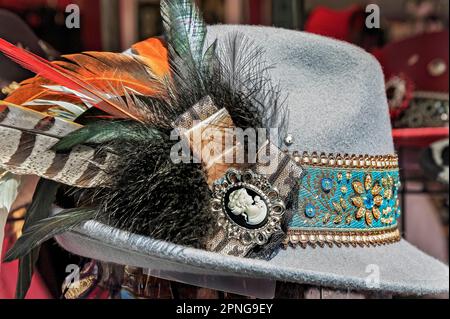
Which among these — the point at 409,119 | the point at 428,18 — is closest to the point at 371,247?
the point at 409,119

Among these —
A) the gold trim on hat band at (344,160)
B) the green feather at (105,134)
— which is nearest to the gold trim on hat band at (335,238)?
the gold trim on hat band at (344,160)

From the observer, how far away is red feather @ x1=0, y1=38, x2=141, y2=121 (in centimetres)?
109

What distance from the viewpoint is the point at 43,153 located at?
3.57ft

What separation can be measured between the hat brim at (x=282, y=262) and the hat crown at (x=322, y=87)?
200 millimetres

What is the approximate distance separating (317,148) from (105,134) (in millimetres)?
389

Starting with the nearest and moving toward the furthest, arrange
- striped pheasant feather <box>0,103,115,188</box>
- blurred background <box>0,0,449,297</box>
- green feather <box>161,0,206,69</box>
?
striped pheasant feather <box>0,103,115,188</box> < green feather <box>161,0,206,69</box> < blurred background <box>0,0,449,297</box>

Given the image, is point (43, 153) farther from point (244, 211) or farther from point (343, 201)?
point (343, 201)

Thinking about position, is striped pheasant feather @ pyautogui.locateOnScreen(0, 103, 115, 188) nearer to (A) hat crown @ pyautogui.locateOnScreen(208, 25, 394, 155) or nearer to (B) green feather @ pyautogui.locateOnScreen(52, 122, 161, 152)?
(B) green feather @ pyautogui.locateOnScreen(52, 122, 161, 152)

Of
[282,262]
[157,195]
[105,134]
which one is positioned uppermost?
[105,134]

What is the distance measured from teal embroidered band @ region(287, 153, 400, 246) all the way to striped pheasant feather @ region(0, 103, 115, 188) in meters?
0.36

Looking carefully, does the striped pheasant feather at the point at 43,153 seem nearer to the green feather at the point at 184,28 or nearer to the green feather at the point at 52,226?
Answer: the green feather at the point at 52,226

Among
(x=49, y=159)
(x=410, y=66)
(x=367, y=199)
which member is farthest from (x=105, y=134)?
(x=410, y=66)

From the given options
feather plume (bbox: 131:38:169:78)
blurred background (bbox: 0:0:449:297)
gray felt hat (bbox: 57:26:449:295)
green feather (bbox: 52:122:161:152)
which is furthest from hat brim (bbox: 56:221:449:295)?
blurred background (bbox: 0:0:449:297)

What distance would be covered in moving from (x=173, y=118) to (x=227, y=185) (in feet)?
0.49
